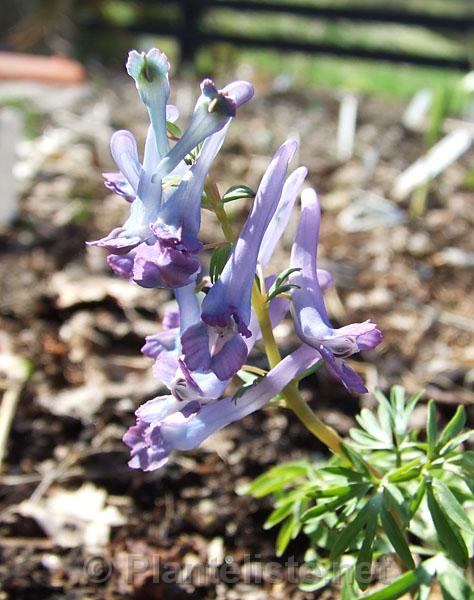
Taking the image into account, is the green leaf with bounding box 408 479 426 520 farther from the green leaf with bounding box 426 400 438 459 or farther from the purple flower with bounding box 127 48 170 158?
the purple flower with bounding box 127 48 170 158

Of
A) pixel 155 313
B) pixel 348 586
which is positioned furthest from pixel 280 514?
pixel 155 313

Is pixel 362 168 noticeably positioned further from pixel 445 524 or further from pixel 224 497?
pixel 445 524

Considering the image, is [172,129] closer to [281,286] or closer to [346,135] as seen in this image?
[281,286]

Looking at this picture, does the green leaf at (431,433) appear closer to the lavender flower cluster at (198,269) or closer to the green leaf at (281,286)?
the lavender flower cluster at (198,269)

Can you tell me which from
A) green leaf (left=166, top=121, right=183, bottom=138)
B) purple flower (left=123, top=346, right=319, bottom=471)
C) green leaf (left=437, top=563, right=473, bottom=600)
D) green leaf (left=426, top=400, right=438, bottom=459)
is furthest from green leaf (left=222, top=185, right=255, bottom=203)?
green leaf (left=437, top=563, right=473, bottom=600)

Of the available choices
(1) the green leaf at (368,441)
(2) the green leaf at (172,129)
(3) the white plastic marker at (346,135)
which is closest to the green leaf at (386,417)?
(1) the green leaf at (368,441)

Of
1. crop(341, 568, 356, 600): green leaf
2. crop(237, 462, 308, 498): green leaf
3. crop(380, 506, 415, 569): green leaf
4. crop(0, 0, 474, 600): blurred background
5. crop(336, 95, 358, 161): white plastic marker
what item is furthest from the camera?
crop(336, 95, 358, 161): white plastic marker
